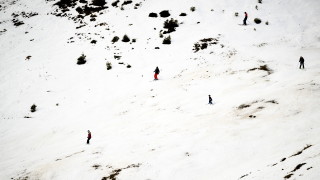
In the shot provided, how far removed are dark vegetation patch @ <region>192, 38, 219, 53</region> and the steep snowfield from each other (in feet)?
1.47

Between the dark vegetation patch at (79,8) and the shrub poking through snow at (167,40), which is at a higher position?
the dark vegetation patch at (79,8)

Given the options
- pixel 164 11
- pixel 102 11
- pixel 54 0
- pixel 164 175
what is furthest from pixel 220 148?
pixel 54 0

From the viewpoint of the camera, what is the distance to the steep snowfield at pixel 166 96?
13.4 metres

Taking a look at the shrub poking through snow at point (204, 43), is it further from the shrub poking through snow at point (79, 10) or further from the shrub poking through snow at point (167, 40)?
the shrub poking through snow at point (79, 10)

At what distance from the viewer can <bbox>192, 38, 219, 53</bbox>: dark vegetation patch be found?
27.0m

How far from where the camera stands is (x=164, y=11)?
1364 inches

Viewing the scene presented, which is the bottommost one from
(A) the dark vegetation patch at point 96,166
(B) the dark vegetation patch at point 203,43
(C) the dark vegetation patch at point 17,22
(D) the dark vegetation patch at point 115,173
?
(A) the dark vegetation patch at point 96,166

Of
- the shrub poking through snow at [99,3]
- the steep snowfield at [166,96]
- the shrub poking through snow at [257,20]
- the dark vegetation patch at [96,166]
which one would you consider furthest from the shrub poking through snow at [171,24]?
the dark vegetation patch at [96,166]

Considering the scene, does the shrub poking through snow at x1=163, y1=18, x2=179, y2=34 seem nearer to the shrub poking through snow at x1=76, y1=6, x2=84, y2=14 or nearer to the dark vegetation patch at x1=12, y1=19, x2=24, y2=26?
the shrub poking through snow at x1=76, y1=6, x2=84, y2=14

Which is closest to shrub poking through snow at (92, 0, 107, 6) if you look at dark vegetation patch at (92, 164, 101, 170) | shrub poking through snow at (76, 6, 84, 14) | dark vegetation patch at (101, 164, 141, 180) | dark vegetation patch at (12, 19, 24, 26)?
shrub poking through snow at (76, 6, 84, 14)

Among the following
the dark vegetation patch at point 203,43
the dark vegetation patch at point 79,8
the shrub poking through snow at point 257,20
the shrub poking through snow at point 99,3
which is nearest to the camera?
the dark vegetation patch at point 203,43

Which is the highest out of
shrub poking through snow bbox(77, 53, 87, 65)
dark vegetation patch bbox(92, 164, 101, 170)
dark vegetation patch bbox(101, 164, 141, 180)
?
shrub poking through snow bbox(77, 53, 87, 65)

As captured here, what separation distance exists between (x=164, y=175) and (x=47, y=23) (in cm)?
3191

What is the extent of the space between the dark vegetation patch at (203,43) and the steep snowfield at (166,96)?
0.45m
